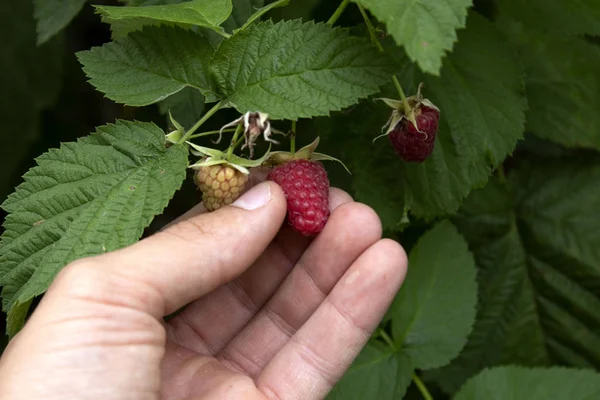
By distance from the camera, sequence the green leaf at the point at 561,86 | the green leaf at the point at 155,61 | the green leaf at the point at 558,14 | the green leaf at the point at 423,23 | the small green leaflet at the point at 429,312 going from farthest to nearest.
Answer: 1. the green leaf at the point at 561,86
2. the small green leaflet at the point at 429,312
3. the green leaf at the point at 558,14
4. the green leaf at the point at 155,61
5. the green leaf at the point at 423,23

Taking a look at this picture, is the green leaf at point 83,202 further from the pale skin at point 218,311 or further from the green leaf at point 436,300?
the green leaf at point 436,300

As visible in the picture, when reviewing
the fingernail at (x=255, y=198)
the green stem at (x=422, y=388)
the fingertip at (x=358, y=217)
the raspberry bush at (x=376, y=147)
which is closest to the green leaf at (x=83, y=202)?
the raspberry bush at (x=376, y=147)

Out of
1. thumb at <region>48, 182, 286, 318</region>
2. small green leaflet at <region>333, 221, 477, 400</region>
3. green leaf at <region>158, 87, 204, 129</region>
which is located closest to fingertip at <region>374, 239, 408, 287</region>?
thumb at <region>48, 182, 286, 318</region>

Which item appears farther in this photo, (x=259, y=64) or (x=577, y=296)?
(x=577, y=296)

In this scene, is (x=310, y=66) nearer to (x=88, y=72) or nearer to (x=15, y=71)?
(x=88, y=72)

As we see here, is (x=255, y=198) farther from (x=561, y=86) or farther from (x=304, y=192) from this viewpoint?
(x=561, y=86)

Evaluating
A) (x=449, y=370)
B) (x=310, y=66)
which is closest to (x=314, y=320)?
(x=310, y=66)

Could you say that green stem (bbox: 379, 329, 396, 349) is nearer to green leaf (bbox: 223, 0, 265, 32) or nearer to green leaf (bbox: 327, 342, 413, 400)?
green leaf (bbox: 327, 342, 413, 400)
